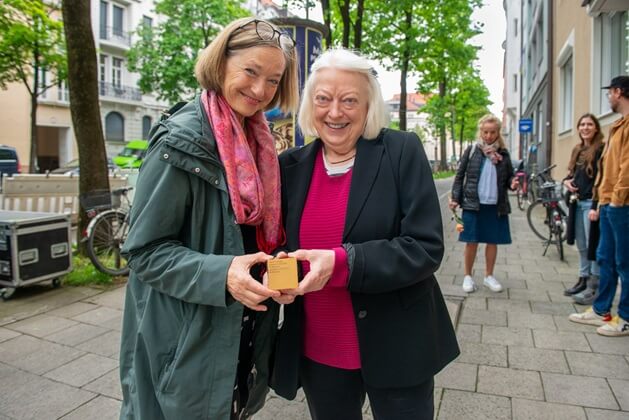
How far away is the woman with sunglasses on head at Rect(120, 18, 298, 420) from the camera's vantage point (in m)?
1.44

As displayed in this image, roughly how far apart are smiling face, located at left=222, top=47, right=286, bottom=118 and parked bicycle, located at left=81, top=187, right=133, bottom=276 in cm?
465

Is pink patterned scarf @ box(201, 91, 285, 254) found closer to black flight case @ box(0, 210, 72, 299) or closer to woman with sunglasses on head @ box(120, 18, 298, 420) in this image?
woman with sunglasses on head @ box(120, 18, 298, 420)

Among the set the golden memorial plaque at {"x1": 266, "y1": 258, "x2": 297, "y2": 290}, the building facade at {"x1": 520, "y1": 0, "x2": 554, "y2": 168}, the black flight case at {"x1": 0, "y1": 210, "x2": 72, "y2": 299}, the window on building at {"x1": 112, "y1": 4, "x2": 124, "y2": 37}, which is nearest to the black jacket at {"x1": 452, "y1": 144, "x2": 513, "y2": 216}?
the black flight case at {"x1": 0, "y1": 210, "x2": 72, "y2": 299}

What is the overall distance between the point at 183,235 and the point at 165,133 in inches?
12.6

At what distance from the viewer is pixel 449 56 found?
17.4m

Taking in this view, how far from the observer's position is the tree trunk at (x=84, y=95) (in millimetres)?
6017

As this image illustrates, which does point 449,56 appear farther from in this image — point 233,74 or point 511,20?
point 511,20

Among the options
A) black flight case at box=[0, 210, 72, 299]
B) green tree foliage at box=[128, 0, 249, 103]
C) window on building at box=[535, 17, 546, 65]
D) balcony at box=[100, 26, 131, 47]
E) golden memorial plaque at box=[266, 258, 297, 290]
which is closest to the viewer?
golden memorial plaque at box=[266, 258, 297, 290]

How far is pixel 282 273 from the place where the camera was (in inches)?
52.4

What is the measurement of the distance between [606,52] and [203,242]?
30.4 ft

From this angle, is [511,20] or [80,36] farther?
[511,20]

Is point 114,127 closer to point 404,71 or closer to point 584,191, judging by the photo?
point 404,71

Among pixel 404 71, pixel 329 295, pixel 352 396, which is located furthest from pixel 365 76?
pixel 404 71

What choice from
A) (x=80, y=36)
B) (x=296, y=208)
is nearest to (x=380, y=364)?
(x=296, y=208)
